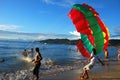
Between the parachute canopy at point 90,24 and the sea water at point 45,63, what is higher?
the parachute canopy at point 90,24

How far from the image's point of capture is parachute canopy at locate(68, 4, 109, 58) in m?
15.7

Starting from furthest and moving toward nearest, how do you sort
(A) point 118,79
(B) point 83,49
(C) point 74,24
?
(B) point 83,49 < (C) point 74,24 < (A) point 118,79

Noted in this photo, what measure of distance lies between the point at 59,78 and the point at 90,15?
14.1 ft

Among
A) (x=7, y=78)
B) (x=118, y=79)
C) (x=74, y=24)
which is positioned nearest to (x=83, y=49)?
(x=74, y=24)

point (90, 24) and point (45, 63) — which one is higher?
point (90, 24)

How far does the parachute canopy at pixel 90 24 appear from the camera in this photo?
15719 millimetres

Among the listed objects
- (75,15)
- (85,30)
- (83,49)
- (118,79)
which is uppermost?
(75,15)

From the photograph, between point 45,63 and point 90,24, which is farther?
point 45,63

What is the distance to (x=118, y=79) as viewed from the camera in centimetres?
1431

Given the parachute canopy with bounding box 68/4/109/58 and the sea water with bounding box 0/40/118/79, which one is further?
the sea water with bounding box 0/40/118/79

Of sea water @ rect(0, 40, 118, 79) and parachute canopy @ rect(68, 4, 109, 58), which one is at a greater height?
parachute canopy @ rect(68, 4, 109, 58)

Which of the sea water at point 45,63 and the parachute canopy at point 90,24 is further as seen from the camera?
the sea water at point 45,63

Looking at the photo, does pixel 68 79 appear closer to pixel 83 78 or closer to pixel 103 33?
pixel 83 78

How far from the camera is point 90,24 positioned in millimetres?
15852
